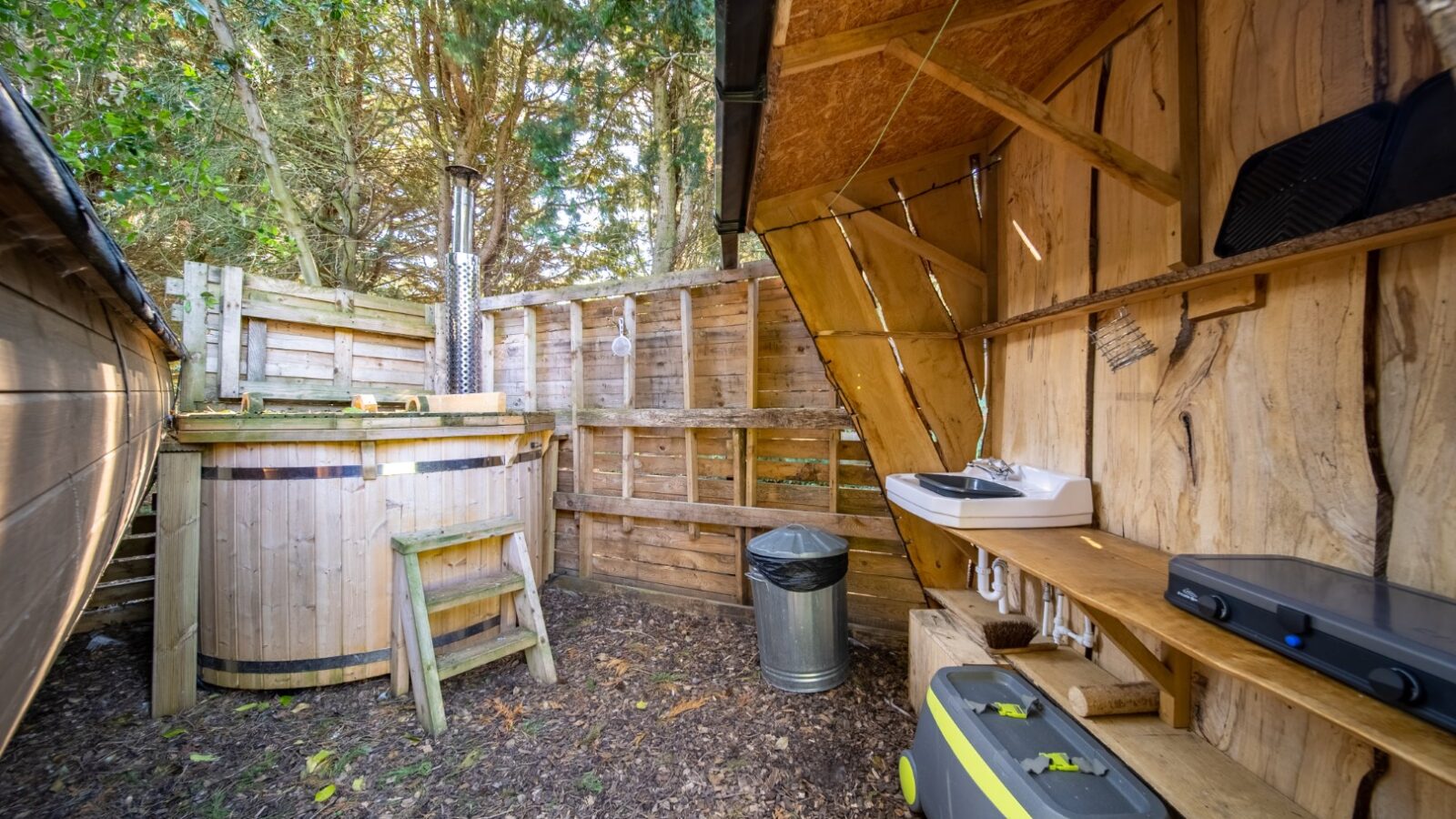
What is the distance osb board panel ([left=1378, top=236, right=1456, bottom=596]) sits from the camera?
88 cm

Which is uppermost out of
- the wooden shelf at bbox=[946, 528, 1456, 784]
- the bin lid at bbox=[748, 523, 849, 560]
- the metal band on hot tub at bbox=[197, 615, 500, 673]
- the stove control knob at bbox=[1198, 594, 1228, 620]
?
the stove control knob at bbox=[1198, 594, 1228, 620]

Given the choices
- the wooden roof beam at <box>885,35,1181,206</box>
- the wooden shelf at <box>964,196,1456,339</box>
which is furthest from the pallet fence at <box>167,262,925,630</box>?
the wooden roof beam at <box>885,35,1181,206</box>

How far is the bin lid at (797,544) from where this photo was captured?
254cm

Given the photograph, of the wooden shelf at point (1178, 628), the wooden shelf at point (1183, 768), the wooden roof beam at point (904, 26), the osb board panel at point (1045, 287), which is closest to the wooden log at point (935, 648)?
the wooden shelf at point (1183, 768)

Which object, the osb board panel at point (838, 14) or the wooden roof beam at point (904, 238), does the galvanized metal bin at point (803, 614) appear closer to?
the wooden roof beam at point (904, 238)

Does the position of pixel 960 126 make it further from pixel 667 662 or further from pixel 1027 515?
pixel 667 662

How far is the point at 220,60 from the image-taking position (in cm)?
342

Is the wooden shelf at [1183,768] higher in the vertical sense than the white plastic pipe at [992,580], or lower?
lower

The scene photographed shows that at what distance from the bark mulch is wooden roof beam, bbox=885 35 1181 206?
7.57ft

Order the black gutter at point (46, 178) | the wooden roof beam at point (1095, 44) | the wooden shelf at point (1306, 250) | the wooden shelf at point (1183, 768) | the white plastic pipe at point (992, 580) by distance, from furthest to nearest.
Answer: the white plastic pipe at point (992, 580) < the wooden roof beam at point (1095, 44) < the wooden shelf at point (1183, 768) < the wooden shelf at point (1306, 250) < the black gutter at point (46, 178)

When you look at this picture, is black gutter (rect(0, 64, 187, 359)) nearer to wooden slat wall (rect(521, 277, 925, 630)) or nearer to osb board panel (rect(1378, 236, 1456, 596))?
osb board panel (rect(1378, 236, 1456, 596))

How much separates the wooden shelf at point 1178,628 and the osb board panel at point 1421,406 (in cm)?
40

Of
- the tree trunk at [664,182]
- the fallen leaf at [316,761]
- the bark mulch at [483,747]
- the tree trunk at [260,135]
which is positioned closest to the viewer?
the bark mulch at [483,747]

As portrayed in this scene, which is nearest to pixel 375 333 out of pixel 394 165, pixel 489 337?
pixel 489 337
